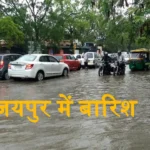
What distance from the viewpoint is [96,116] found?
24.6 ft

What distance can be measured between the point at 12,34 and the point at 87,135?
1974cm

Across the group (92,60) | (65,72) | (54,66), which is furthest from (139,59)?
(54,66)

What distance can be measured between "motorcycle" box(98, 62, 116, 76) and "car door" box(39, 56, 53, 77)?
3.86m

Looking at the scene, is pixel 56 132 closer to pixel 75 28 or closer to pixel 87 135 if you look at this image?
pixel 87 135

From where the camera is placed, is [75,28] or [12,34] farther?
[75,28]

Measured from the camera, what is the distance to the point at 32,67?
1575 centimetres

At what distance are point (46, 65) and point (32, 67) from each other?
1.34 metres

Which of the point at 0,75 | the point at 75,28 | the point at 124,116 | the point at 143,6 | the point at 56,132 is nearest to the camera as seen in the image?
the point at 143,6

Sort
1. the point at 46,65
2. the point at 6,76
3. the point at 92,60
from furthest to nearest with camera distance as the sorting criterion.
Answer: the point at 92,60
the point at 6,76
the point at 46,65

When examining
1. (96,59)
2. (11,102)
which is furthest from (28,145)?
(96,59)

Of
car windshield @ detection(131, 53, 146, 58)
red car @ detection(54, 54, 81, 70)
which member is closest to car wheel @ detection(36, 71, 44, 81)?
red car @ detection(54, 54, 81, 70)

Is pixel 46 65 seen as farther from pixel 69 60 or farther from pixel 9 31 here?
pixel 9 31

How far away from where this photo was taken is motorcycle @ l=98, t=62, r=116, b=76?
1986cm

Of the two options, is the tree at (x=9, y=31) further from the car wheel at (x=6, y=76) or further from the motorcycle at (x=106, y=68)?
the motorcycle at (x=106, y=68)
